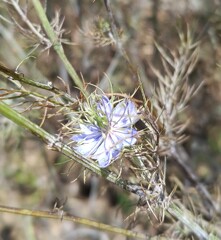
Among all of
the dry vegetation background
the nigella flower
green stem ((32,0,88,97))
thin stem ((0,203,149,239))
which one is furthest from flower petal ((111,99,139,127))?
the dry vegetation background

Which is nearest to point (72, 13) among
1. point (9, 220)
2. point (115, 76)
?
point (115, 76)

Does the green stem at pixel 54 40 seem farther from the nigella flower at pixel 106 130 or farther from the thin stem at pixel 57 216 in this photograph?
the thin stem at pixel 57 216

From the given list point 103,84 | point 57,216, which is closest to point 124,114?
point 57,216

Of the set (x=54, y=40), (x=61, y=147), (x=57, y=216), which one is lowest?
(x=57, y=216)

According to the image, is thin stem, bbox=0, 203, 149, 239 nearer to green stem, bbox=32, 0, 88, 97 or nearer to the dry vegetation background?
green stem, bbox=32, 0, 88, 97

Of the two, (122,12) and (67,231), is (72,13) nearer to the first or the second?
(122,12)

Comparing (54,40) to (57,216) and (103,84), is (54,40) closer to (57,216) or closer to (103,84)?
(57,216)

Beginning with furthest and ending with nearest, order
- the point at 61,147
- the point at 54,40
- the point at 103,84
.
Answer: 1. the point at 103,84
2. the point at 54,40
3. the point at 61,147
